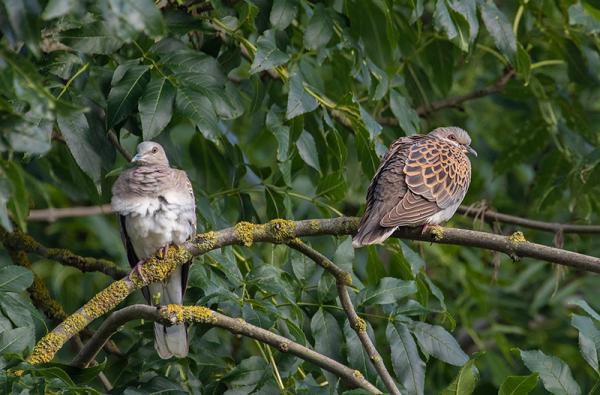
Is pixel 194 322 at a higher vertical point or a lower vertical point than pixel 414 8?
lower

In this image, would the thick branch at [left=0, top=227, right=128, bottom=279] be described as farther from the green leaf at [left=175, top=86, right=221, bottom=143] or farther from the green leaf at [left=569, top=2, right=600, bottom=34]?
the green leaf at [left=569, top=2, right=600, bottom=34]

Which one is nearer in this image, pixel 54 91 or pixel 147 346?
pixel 54 91

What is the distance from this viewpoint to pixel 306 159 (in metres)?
3.79

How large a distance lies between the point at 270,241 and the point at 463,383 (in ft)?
2.28

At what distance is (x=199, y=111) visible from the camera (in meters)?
3.33

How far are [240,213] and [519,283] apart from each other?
2.91 meters

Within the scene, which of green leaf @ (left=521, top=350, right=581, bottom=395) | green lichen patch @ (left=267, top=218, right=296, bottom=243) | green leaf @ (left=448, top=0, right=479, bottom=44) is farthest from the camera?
green leaf @ (left=448, top=0, right=479, bottom=44)

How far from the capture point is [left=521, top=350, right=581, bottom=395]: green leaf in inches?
120

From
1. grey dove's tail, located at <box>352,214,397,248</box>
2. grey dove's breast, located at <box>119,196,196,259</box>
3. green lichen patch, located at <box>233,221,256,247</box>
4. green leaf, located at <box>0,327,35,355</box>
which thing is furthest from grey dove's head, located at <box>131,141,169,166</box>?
green leaf, located at <box>0,327,35,355</box>

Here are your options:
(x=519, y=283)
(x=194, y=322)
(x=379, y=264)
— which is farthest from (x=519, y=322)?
(x=194, y=322)

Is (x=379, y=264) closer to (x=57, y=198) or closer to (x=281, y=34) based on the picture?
(x=281, y=34)

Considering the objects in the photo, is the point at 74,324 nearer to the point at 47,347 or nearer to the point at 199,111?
the point at 47,347

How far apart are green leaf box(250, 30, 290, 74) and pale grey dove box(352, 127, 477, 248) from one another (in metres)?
0.58

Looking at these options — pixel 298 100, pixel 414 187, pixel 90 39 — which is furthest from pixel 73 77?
pixel 414 187
